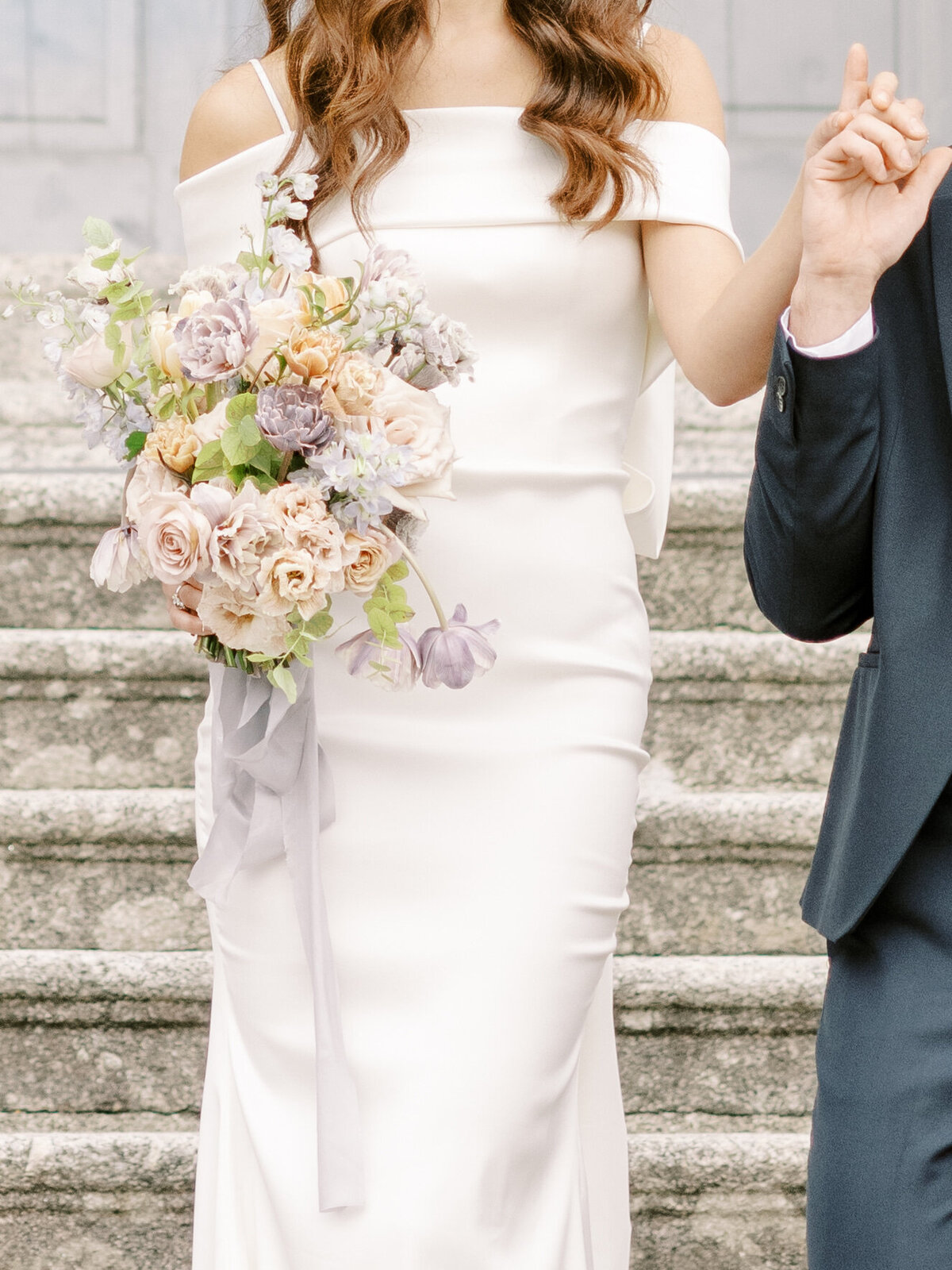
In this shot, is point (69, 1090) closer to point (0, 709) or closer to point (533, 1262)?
point (0, 709)

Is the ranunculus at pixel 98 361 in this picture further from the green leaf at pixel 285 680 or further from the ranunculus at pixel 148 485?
the green leaf at pixel 285 680

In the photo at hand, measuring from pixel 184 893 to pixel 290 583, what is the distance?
154 centimetres

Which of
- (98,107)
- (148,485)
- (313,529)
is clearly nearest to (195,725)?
(148,485)

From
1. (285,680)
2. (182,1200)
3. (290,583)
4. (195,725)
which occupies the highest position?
(290,583)

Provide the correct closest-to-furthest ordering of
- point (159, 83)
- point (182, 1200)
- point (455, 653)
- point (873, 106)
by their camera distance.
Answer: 1. point (873, 106)
2. point (455, 653)
3. point (182, 1200)
4. point (159, 83)

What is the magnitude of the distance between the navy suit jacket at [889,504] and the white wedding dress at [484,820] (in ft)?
1.63

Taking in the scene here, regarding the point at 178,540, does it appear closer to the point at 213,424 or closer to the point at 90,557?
the point at 213,424

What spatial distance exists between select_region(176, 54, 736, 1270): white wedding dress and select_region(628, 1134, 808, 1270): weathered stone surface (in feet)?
1.99

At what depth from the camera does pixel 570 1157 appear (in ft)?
5.49

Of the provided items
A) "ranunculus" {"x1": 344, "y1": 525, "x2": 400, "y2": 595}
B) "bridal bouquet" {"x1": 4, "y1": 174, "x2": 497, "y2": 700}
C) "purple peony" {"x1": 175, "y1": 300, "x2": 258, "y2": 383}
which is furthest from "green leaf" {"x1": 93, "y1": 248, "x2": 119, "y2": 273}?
"ranunculus" {"x1": 344, "y1": 525, "x2": 400, "y2": 595}

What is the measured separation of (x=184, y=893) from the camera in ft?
8.86

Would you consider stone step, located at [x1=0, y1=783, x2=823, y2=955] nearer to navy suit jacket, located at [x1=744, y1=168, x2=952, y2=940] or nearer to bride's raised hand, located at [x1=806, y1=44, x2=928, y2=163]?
navy suit jacket, located at [x1=744, y1=168, x2=952, y2=940]

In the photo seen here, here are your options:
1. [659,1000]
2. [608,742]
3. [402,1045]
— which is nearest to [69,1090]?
[659,1000]

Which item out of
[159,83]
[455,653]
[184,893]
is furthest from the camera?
[159,83]
